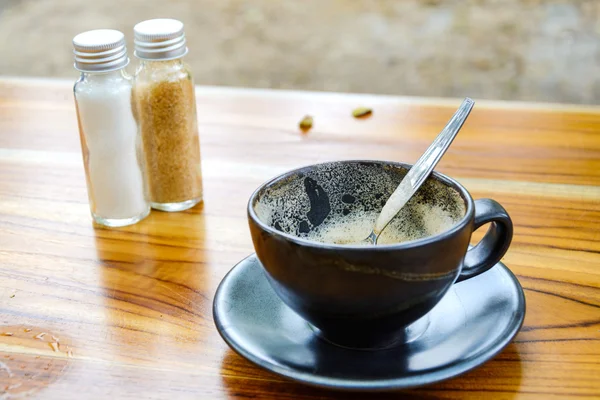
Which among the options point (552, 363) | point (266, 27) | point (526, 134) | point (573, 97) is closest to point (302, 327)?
point (552, 363)

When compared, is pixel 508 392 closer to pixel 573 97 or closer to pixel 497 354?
pixel 497 354

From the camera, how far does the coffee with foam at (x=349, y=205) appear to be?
529mm

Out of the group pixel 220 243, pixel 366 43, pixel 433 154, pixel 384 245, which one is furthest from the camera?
pixel 366 43

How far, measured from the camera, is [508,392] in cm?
46

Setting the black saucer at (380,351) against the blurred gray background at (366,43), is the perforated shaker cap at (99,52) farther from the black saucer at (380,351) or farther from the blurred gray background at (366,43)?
the blurred gray background at (366,43)

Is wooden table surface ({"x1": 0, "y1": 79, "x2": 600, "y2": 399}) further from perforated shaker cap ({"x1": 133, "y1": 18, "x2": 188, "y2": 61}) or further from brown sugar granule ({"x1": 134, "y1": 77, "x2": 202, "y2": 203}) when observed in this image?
perforated shaker cap ({"x1": 133, "y1": 18, "x2": 188, "y2": 61})

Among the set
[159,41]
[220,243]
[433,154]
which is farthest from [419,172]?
[159,41]

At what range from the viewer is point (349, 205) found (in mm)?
573

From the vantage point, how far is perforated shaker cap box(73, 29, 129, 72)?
686 mm

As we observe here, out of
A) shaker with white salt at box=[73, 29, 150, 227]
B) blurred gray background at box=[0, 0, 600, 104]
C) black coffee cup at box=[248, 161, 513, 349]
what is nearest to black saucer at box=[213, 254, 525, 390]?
black coffee cup at box=[248, 161, 513, 349]

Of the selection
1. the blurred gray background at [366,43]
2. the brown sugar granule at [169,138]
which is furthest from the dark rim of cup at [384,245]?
the blurred gray background at [366,43]

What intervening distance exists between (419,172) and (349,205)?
0.23ft

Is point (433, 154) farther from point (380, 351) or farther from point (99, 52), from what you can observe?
point (99, 52)

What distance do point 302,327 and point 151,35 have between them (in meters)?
0.37
